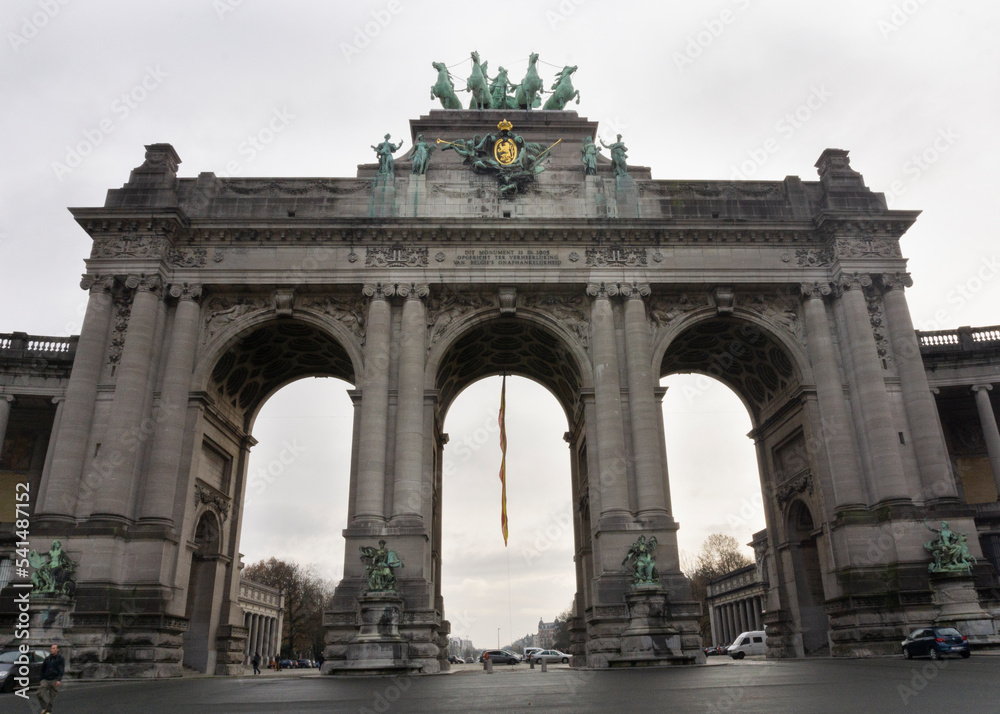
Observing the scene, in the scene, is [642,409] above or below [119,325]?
below

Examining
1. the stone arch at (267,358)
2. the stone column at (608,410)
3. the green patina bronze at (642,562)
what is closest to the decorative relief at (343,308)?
the stone arch at (267,358)

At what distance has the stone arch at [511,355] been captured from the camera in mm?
33812

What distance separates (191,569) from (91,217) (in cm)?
1646

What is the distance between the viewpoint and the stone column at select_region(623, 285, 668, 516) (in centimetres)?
3036

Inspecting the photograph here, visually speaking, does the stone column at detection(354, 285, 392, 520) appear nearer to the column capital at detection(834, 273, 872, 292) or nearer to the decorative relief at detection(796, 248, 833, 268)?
the decorative relief at detection(796, 248, 833, 268)

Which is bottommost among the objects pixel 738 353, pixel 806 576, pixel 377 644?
pixel 377 644

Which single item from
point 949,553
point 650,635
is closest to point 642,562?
point 650,635

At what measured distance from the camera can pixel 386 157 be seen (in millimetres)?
36312

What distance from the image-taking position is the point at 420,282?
33719 mm

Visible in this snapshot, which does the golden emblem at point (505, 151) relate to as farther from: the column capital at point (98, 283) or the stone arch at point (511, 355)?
the column capital at point (98, 283)

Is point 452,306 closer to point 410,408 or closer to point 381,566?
point 410,408

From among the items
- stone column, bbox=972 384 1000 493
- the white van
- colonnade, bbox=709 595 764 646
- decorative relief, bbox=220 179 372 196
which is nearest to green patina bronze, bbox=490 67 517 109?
decorative relief, bbox=220 179 372 196

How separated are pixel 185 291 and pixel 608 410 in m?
19.2

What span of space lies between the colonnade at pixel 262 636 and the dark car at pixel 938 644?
59.5 metres
